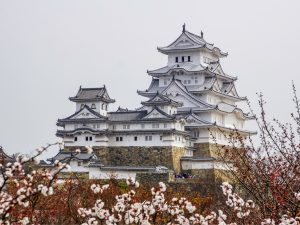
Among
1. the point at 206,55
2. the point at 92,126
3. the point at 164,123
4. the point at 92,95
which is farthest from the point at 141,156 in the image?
the point at 206,55

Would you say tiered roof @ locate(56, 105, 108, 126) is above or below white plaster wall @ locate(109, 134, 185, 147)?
above

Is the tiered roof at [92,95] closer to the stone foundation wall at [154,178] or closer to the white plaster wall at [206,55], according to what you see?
the stone foundation wall at [154,178]

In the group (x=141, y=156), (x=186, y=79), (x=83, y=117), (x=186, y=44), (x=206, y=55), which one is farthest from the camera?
(x=206, y=55)

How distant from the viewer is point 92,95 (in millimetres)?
40156

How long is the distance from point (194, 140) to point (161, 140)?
4.14 metres

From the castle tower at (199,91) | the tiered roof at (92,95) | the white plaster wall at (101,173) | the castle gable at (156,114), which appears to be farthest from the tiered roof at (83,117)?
the castle tower at (199,91)

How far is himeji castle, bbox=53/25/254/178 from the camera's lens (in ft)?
120

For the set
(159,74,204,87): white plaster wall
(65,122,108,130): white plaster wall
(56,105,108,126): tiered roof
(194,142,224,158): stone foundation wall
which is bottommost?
(194,142,224,158): stone foundation wall

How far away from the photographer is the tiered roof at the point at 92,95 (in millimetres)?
39594

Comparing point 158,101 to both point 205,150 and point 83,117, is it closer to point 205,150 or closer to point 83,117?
point 205,150

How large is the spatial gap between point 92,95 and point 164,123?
6.62 meters

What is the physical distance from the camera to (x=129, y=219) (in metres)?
8.70

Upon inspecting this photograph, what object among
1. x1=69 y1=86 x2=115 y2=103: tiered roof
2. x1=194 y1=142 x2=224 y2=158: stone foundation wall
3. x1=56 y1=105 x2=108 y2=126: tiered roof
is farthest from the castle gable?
x1=194 y1=142 x2=224 y2=158: stone foundation wall

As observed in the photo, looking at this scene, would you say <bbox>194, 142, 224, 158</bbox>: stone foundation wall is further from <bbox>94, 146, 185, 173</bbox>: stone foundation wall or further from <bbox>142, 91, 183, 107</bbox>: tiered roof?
<bbox>142, 91, 183, 107</bbox>: tiered roof
